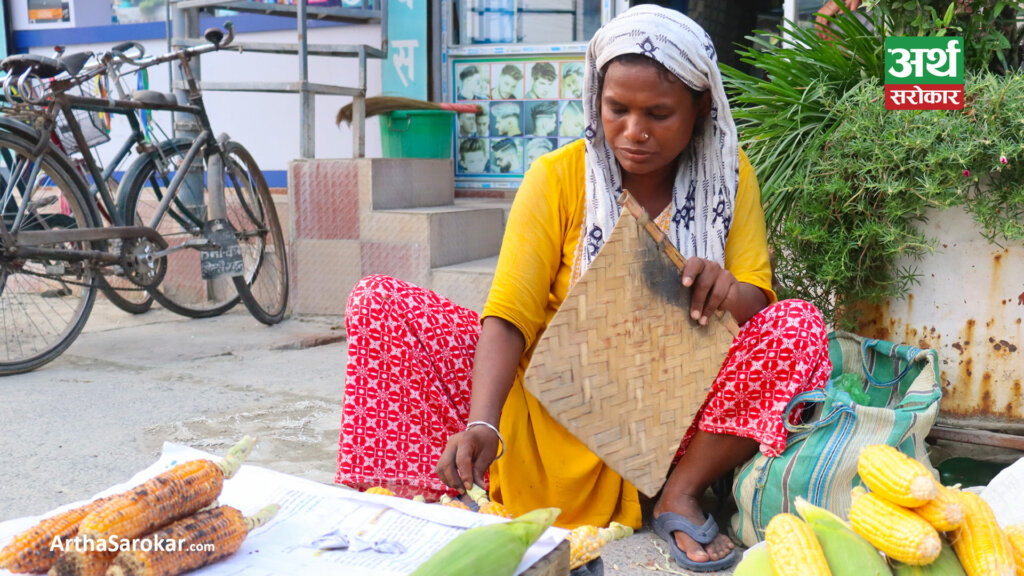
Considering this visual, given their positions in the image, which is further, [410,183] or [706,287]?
[410,183]

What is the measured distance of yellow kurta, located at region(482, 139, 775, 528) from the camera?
215 cm

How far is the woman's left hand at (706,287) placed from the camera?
1896 millimetres

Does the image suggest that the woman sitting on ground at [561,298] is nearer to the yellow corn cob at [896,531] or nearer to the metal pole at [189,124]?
the yellow corn cob at [896,531]

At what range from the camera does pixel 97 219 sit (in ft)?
12.9

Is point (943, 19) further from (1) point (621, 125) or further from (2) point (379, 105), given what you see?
(2) point (379, 105)

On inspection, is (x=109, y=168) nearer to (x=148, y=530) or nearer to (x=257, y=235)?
(x=257, y=235)

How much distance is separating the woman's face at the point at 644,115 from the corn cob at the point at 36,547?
132cm

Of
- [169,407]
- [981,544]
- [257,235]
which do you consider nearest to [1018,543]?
[981,544]

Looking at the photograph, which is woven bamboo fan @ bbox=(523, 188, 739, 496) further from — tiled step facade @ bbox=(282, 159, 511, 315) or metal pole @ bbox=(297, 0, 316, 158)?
metal pole @ bbox=(297, 0, 316, 158)

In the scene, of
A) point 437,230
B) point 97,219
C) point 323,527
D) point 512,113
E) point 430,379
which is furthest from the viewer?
point 512,113

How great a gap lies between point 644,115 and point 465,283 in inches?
102

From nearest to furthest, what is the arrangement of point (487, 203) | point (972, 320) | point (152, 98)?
point (972, 320) → point (152, 98) → point (487, 203)

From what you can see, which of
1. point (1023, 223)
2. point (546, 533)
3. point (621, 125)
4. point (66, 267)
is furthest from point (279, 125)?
point (546, 533)

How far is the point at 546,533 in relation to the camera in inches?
49.5
